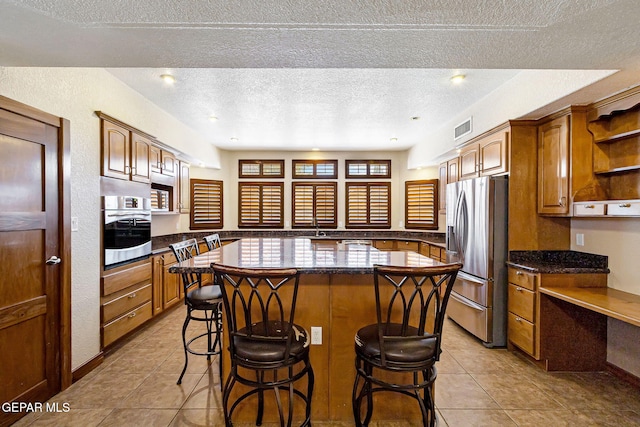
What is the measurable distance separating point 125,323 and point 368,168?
5061mm

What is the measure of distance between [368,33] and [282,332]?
1.71 metres

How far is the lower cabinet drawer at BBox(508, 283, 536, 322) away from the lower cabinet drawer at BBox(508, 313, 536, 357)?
57 millimetres

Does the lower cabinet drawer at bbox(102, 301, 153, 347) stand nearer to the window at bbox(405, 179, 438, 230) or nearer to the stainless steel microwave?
the stainless steel microwave

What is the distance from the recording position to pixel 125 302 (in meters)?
3.15

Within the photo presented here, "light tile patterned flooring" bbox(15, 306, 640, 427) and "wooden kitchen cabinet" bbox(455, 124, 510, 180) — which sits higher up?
"wooden kitchen cabinet" bbox(455, 124, 510, 180)

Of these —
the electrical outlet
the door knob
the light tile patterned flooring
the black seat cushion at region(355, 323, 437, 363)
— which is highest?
the door knob

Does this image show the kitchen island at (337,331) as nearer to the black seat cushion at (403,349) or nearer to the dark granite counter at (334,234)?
the black seat cushion at (403,349)

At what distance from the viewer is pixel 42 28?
1.56 metres

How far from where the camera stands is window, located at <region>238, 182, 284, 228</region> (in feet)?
21.1

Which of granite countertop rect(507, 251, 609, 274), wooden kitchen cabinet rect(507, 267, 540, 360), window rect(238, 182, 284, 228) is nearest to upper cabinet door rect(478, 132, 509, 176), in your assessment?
granite countertop rect(507, 251, 609, 274)

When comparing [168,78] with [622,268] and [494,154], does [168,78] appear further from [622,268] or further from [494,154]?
[622,268]

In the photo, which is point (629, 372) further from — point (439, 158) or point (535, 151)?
point (439, 158)

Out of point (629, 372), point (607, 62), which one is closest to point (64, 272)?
point (607, 62)

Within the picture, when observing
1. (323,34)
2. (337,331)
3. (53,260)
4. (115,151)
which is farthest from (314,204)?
(323,34)
